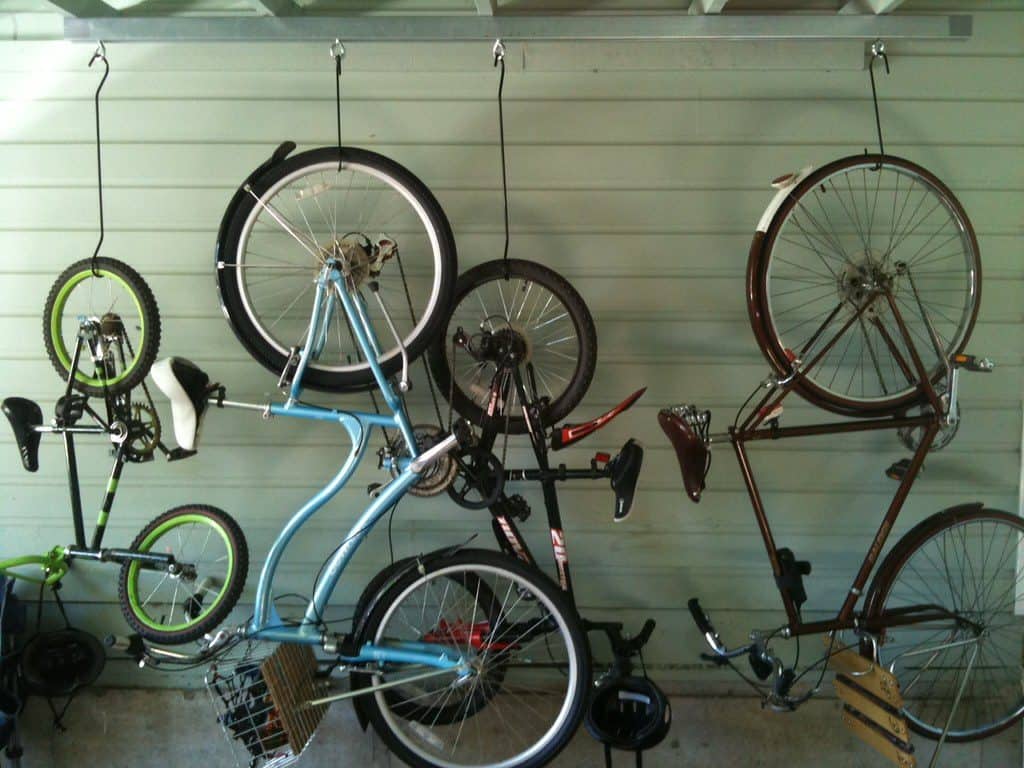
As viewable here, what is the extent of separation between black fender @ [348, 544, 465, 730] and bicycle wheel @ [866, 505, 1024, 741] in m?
1.64

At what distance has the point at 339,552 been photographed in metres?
2.37

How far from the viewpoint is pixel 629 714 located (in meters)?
2.39

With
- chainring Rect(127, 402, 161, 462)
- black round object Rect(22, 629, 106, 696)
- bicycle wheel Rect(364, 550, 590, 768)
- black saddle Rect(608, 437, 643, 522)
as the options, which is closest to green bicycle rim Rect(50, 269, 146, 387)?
chainring Rect(127, 402, 161, 462)

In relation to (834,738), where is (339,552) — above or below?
above

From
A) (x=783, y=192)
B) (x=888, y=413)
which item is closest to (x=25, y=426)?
(x=783, y=192)

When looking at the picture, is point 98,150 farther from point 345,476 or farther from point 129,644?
point 129,644

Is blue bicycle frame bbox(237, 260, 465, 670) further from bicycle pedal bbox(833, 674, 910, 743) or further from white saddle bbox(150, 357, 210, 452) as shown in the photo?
bicycle pedal bbox(833, 674, 910, 743)

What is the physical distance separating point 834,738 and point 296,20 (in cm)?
304

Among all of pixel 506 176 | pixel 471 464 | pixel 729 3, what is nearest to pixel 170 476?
pixel 471 464

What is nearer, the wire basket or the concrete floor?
the wire basket

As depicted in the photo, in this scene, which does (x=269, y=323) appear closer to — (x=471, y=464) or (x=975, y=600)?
(x=471, y=464)

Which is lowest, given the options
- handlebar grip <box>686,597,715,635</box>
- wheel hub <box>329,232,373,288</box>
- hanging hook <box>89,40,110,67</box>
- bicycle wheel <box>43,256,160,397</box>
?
handlebar grip <box>686,597,715,635</box>

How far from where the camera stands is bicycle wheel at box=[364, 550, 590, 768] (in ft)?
7.52

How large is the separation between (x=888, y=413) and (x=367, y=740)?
2.12 meters
